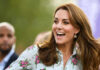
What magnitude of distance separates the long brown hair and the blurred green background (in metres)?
20.5

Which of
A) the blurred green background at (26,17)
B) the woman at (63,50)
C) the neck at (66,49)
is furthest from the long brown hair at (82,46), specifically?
the blurred green background at (26,17)

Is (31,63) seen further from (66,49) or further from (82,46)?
(82,46)

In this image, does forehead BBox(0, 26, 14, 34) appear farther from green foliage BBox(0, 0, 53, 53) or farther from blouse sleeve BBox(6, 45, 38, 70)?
green foliage BBox(0, 0, 53, 53)

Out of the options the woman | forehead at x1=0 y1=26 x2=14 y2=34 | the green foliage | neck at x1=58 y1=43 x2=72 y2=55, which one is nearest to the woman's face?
the woman

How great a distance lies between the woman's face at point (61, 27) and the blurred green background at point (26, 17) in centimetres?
2079

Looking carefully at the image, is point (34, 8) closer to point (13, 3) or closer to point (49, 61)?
point (13, 3)

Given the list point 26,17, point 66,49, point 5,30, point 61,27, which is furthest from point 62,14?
point 26,17

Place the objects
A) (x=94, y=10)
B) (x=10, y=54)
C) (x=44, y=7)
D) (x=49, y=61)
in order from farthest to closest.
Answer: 1. (x=44, y=7)
2. (x=94, y=10)
3. (x=10, y=54)
4. (x=49, y=61)

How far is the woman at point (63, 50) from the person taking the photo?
592 centimetres

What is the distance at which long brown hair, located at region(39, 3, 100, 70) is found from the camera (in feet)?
19.5

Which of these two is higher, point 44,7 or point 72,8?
point 72,8

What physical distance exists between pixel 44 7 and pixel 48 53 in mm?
25230

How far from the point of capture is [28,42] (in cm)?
2903

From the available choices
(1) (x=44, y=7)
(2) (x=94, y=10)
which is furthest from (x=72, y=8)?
(1) (x=44, y=7)
